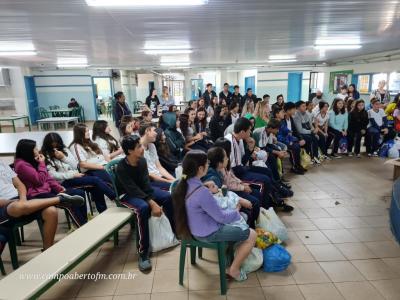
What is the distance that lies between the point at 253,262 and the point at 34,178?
7.01ft

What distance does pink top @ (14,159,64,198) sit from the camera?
8.75ft

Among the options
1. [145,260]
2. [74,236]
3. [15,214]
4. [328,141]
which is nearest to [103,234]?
[74,236]

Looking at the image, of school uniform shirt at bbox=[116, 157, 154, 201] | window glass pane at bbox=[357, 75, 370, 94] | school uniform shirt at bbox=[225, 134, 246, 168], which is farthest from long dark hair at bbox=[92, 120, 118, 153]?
window glass pane at bbox=[357, 75, 370, 94]

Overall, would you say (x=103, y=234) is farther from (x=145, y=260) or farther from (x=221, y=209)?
(x=221, y=209)

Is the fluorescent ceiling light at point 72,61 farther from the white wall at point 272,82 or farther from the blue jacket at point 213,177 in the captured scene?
the white wall at point 272,82

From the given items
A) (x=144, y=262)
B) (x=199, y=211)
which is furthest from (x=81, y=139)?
(x=199, y=211)

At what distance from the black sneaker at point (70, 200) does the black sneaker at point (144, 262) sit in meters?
0.82

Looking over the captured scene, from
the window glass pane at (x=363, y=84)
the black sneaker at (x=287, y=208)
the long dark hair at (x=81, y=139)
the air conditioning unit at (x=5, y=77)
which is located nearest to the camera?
the long dark hair at (x=81, y=139)

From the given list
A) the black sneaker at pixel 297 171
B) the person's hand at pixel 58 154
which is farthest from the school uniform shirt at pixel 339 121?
the person's hand at pixel 58 154

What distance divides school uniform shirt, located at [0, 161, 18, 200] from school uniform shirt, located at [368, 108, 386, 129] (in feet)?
22.2

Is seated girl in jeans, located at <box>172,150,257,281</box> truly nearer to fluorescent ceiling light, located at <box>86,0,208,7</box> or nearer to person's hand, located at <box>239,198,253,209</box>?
person's hand, located at <box>239,198,253,209</box>

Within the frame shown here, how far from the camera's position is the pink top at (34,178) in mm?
2666

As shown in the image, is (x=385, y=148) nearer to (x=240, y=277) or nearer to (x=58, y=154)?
(x=240, y=277)

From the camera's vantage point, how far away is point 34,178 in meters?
2.71
